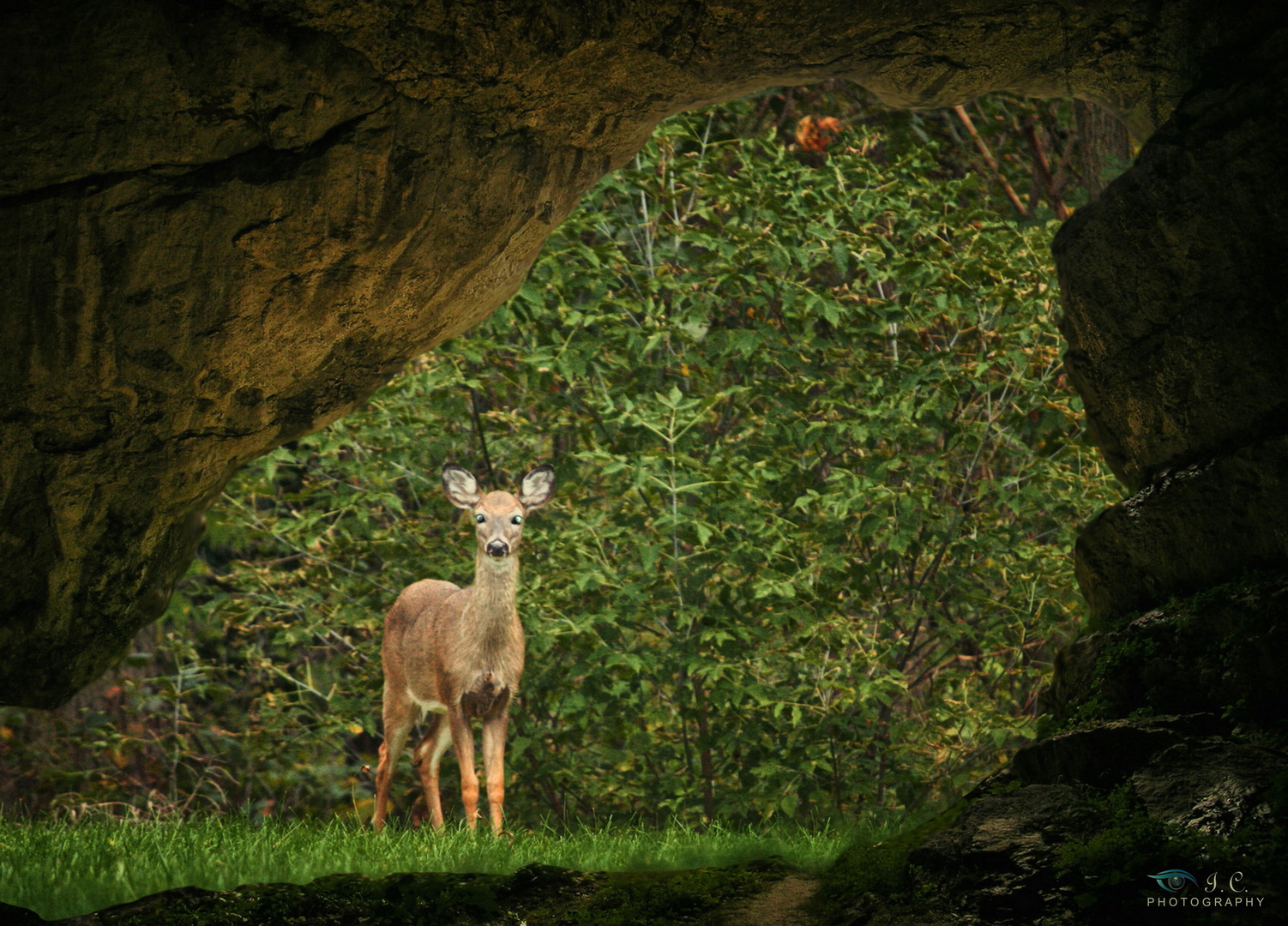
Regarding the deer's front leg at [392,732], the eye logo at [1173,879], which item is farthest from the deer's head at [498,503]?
the eye logo at [1173,879]

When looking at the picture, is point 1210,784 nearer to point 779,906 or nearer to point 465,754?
point 779,906

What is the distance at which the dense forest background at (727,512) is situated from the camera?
26.0 ft

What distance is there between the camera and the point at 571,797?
882 centimetres

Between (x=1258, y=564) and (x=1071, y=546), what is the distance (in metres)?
4.28

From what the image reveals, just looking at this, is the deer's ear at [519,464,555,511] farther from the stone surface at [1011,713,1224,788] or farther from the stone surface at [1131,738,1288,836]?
the stone surface at [1131,738,1288,836]

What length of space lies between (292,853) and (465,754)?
168 cm

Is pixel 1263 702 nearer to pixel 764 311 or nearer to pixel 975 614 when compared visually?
pixel 975 614

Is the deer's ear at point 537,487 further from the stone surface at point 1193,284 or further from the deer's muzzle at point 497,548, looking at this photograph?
the stone surface at point 1193,284

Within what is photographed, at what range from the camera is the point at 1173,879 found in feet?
11.4

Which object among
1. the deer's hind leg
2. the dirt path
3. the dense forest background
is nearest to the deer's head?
the dense forest background

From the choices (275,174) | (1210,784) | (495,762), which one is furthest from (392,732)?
(1210,784)

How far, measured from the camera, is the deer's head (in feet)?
22.1

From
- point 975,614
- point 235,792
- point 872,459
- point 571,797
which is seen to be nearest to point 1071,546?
point 975,614

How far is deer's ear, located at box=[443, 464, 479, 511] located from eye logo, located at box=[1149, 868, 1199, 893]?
4337 mm
